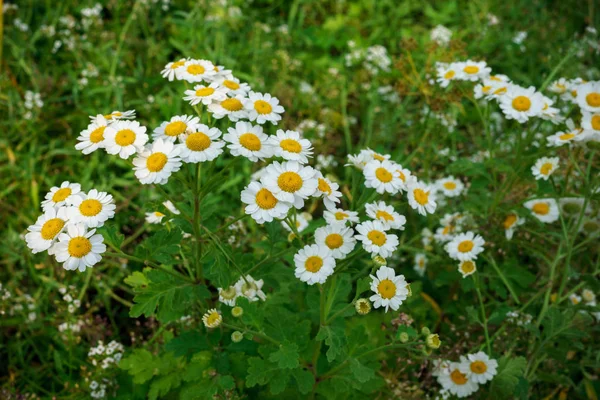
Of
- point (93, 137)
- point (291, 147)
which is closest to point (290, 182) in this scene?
point (291, 147)

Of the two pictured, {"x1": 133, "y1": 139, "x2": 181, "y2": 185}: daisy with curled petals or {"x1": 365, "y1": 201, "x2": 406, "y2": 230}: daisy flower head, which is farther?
{"x1": 365, "y1": 201, "x2": 406, "y2": 230}: daisy flower head

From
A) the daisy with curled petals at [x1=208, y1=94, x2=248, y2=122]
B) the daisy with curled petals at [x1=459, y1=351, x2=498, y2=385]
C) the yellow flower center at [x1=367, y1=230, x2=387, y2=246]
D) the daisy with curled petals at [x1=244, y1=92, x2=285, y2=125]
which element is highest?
the daisy with curled petals at [x1=208, y1=94, x2=248, y2=122]

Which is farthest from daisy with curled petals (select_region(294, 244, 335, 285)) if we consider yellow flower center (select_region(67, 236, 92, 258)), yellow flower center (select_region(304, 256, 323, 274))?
yellow flower center (select_region(67, 236, 92, 258))

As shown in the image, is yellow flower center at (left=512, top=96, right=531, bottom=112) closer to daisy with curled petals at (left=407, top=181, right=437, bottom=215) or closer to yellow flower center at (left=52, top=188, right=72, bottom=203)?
daisy with curled petals at (left=407, top=181, right=437, bottom=215)

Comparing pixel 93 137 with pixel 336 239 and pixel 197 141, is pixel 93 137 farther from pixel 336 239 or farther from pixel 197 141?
pixel 336 239

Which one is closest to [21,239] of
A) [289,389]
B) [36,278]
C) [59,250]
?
[36,278]

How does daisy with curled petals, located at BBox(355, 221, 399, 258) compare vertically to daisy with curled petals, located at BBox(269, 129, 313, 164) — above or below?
below

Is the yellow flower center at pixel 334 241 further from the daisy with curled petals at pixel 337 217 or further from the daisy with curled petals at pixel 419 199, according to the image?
the daisy with curled petals at pixel 419 199
